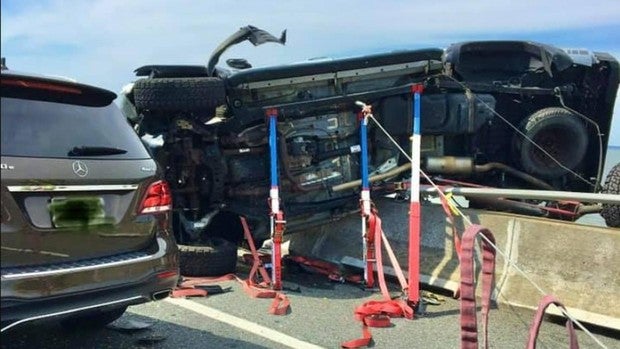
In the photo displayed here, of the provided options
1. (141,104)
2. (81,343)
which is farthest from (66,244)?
(141,104)

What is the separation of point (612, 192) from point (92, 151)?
6053 millimetres

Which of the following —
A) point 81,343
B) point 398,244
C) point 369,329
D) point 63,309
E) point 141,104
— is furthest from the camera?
point 398,244

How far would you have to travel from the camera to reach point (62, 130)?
3785 millimetres

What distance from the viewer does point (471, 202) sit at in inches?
293

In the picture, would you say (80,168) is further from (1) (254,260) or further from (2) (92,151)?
(1) (254,260)

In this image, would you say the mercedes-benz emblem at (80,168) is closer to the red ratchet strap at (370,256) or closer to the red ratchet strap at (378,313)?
the red ratchet strap at (378,313)

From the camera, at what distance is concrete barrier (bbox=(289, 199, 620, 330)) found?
5371 mm

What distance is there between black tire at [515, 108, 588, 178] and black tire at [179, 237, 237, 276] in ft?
12.0

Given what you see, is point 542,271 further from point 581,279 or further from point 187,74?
point 187,74

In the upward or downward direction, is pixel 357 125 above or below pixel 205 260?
above

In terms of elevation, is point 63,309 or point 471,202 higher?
point 63,309

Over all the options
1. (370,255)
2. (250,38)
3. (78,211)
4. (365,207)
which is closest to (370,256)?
(370,255)

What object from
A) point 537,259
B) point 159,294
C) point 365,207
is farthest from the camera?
point 365,207

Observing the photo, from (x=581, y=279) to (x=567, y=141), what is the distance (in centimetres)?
296
